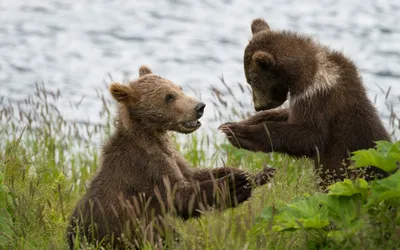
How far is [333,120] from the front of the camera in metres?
7.73

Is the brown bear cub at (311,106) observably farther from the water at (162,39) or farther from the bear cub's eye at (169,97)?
the water at (162,39)

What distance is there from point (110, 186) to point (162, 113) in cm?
69

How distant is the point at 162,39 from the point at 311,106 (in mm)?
9607

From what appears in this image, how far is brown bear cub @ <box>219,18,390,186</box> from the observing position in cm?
771

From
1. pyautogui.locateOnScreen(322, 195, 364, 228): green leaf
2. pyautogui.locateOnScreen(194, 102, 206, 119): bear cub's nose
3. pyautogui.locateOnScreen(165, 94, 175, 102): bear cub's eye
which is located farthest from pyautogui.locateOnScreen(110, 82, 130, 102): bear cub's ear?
pyautogui.locateOnScreen(322, 195, 364, 228): green leaf

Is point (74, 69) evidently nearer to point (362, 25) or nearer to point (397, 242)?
point (362, 25)

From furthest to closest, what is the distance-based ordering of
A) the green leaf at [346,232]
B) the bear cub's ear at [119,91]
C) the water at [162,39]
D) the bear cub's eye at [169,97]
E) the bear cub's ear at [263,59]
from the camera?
the water at [162,39] → the bear cub's ear at [263,59] → the bear cub's eye at [169,97] → the bear cub's ear at [119,91] → the green leaf at [346,232]

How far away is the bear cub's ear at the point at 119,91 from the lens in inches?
297

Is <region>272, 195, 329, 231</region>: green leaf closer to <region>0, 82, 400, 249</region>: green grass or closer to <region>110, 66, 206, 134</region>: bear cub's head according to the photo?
<region>0, 82, 400, 249</region>: green grass

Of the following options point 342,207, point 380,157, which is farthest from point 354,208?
point 380,157

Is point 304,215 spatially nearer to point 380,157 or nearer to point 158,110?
point 380,157

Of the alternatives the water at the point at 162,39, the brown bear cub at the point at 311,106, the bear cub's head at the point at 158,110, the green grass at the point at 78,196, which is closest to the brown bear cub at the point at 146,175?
the bear cub's head at the point at 158,110

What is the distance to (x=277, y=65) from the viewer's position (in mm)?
8008

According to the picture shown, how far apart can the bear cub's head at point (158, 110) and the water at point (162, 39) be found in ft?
17.6
